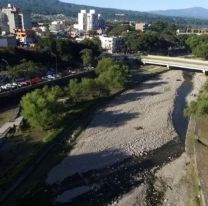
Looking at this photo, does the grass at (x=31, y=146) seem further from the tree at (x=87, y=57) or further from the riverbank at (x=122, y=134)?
the tree at (x=87, y=57)

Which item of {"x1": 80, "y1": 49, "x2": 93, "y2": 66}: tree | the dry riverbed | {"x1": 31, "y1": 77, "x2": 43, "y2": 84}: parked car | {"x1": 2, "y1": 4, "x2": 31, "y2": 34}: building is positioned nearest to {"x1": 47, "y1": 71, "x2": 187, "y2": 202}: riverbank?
the dry riverbed

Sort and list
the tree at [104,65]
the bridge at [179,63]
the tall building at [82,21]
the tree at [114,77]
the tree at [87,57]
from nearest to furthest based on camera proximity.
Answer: the tree at [114,77] < the tree at [104,65] < the tree at [87,57] < the bridge at [179,63] < the tall building at [82,21]

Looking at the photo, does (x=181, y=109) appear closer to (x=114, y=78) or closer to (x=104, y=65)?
(x=114, y=78)

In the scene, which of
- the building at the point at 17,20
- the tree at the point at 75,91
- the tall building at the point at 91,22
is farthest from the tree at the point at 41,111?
the tall building at the point at 91,22

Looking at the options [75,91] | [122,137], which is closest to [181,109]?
[122,137]

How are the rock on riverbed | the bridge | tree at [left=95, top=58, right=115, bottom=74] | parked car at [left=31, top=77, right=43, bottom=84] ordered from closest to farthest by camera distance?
the rock on riverbed → parked car at [left=31, top=77, right=43, bottom=84] → tree at [left=95, top=58, right=115, bottom=74] → the bridge

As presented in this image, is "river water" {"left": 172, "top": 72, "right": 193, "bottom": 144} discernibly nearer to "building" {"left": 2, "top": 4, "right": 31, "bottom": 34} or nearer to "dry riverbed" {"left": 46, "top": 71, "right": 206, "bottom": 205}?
"dry riverbed" {"left": 46, "top": 71, "right": 206, "bottom": 205}
